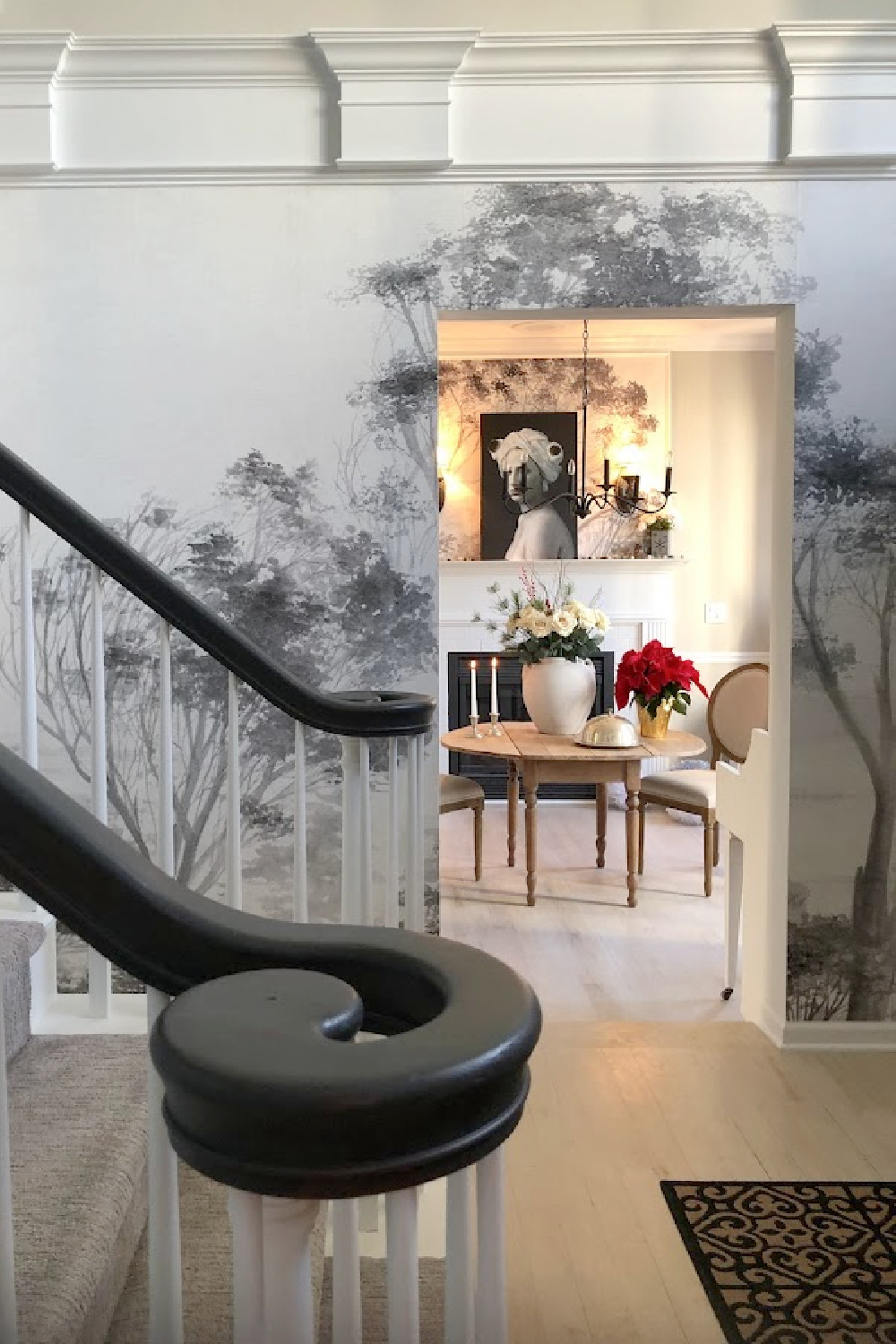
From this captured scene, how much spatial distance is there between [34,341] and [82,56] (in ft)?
2.48

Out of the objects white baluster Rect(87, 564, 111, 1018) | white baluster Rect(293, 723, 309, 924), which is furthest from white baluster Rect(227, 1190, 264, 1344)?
white baluster Rect(87, 564, 111, 1018)

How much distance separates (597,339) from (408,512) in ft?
14.9

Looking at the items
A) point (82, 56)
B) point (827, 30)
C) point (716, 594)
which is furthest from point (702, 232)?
point (716, 594)

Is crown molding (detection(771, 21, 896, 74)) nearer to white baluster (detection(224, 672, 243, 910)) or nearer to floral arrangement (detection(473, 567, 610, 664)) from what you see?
white baluster (detection(224, 672, 243, 910))

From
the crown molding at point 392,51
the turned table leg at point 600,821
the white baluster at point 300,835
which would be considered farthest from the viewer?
the turned table leg at point 600,821

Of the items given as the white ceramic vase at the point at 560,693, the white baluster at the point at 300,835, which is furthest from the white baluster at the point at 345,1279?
the white ceramic vase at the point at 560,693

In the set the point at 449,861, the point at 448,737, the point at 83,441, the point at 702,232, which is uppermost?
the point at 702,232

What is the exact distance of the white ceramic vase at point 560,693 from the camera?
18.1 ft

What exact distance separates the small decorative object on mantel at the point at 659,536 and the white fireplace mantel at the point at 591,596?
8 centimetres

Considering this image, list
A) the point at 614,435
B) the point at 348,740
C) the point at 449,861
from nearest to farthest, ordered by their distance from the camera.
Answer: the point at 348,740 < the point at 449,861 < the point at 614,435

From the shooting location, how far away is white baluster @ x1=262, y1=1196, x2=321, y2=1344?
60 centimetres

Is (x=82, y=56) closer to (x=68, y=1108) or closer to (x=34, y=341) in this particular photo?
(x=34, y=341)

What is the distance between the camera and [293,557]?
331 centimetres

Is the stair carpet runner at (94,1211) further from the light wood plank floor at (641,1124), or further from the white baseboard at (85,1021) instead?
the light wood plank floor at (641,1124)
